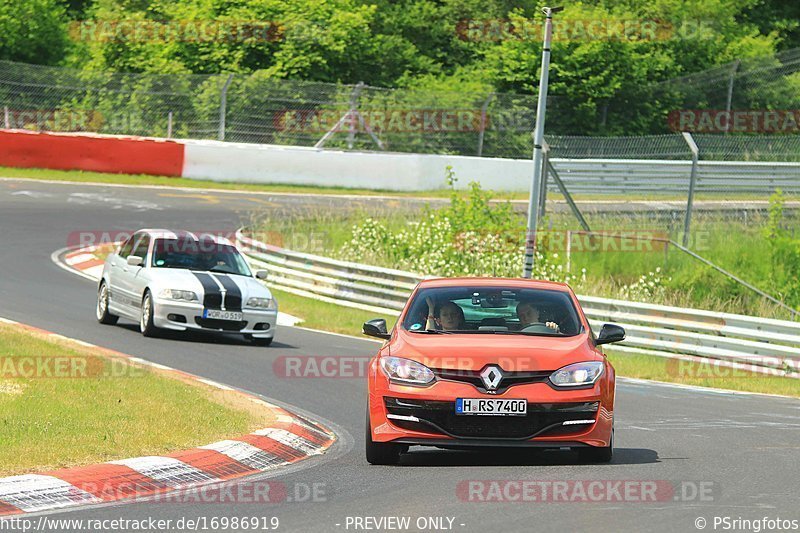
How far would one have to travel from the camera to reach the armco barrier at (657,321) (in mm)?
19047

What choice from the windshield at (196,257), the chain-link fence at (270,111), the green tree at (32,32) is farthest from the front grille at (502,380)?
the green tree at (32,32)

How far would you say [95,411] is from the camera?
10711mm

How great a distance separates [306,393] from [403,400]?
199 inches

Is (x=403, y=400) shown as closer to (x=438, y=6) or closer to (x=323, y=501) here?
(x=323, y=501)

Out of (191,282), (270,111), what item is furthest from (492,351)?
(270,111)

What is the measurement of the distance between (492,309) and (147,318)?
333 inches

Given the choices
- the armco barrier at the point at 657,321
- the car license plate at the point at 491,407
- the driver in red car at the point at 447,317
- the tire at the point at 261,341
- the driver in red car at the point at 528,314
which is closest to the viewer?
the car license plate at the point at 491,407

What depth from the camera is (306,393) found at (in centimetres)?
1432

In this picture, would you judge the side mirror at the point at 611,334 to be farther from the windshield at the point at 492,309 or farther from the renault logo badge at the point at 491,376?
the renault logo badge at the point at 491,376

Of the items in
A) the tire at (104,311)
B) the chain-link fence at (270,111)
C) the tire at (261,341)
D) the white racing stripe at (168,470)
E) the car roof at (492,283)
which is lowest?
the tire at (261,341)

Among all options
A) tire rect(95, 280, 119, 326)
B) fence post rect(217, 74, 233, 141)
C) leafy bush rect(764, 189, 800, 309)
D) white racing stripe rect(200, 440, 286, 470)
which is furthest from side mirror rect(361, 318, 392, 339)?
fence post rect(217, 74, 233, 141)

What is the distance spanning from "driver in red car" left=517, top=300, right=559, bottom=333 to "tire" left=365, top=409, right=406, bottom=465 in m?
1.51

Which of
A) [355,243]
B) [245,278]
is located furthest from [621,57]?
[245,278]

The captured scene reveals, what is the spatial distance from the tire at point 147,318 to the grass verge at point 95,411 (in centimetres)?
346
